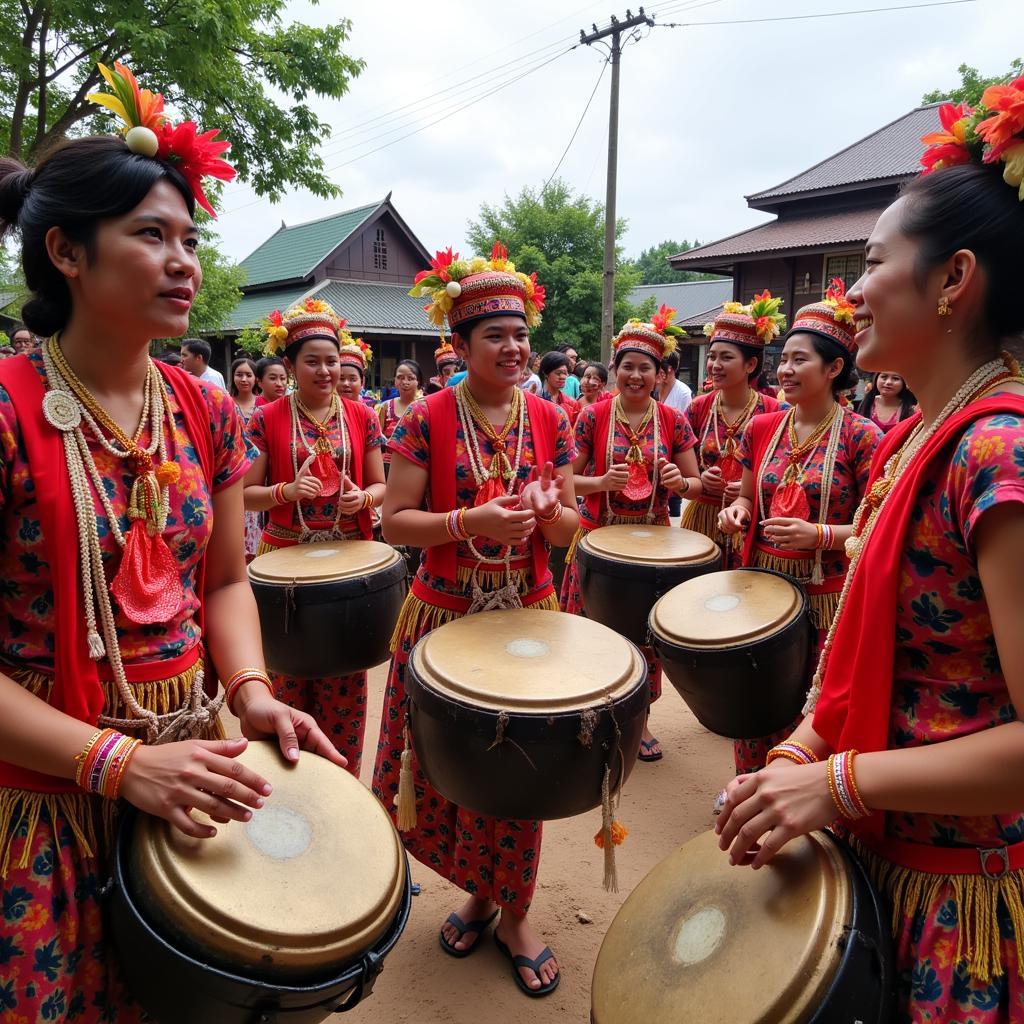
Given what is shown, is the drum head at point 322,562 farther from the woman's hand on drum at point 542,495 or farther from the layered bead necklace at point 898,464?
the layered bead necklace at point 898,464

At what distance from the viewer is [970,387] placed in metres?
1.25

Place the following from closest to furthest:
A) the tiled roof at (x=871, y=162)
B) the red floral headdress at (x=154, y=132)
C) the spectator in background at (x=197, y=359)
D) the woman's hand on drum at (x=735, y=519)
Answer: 1. the red floral headdress at (x=154, y=132)
2. the woman's hand on drum at (x=735, y=519)
3. the spectator in background at (x=197, y=359)
4. the tiled roof at (x=871, y=162)

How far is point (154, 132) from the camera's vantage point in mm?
1493

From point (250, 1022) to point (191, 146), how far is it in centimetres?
156

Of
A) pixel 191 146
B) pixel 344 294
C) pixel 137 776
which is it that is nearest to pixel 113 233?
pixel 191 146

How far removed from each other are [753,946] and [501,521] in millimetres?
1339

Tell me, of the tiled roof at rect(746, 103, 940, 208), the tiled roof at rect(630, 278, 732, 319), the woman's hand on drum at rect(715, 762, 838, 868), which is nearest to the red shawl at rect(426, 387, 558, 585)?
the woman's hand on drum at rect(715, 762, 838, 868)

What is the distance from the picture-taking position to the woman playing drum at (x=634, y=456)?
4.20 m

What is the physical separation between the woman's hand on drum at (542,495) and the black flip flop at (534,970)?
1.44 meters

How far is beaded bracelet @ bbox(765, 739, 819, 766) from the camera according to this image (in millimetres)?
1367

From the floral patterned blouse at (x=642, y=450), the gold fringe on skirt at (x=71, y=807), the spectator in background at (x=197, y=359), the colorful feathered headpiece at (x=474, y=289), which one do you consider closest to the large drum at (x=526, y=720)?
the gold fringe on skirt at (x=71, y=807)

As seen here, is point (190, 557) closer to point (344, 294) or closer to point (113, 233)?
point (113, 233)

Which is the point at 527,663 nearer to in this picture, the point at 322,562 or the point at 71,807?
the point at 71,807

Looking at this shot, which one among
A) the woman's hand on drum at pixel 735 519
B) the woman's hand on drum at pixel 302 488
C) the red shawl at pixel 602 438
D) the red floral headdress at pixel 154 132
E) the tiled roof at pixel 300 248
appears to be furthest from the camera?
the tiled roof at pixel 300 248
